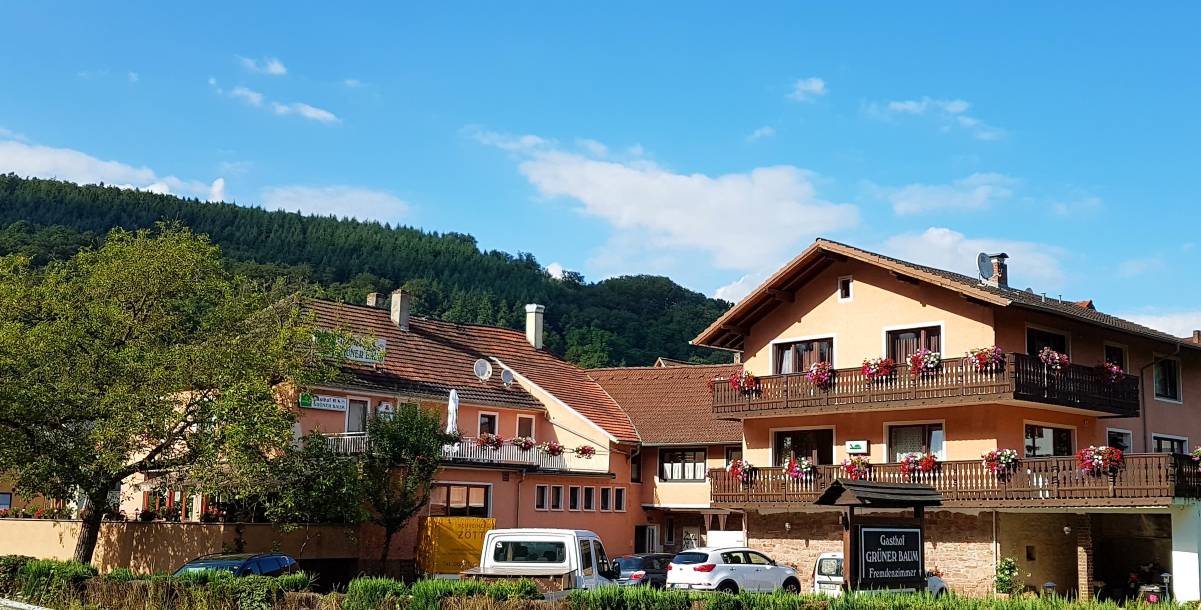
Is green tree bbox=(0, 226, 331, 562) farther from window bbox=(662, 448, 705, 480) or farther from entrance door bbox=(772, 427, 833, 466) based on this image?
window bbox=(662, 448, 705, 480)

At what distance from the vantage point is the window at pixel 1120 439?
35.1 meters

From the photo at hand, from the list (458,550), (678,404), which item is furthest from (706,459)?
(458,550)

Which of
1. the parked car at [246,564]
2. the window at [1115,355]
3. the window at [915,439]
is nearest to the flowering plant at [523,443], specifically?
the window at [915,439]

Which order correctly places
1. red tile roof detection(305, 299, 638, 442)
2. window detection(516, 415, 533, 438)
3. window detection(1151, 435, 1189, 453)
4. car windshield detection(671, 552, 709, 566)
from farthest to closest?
window detection(516, 415, 533, 438) < red tile roof detection(305, 299, 638, 442) < window detection(1151, 435, 1189, 453) < car windshield detection(671, 552, 709, 566)

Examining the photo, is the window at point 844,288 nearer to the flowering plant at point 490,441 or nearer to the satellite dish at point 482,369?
the flowering plant at point 490,441

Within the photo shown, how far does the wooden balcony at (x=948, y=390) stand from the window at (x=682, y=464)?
8411mm

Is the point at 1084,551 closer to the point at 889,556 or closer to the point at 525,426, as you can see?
the point at 889,556

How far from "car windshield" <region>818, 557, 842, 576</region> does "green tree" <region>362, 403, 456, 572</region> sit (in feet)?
37.9

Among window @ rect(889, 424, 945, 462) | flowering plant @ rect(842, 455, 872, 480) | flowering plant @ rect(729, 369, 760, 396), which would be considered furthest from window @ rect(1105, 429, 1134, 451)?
flowering plant @ rect(729, 369, 760, 396)

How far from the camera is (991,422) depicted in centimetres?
3186

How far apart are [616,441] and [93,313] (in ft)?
65.9

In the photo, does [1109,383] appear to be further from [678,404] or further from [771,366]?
[678,404]

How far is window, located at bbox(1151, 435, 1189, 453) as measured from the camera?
36.4m

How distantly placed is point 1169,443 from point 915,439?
30.9 ft
